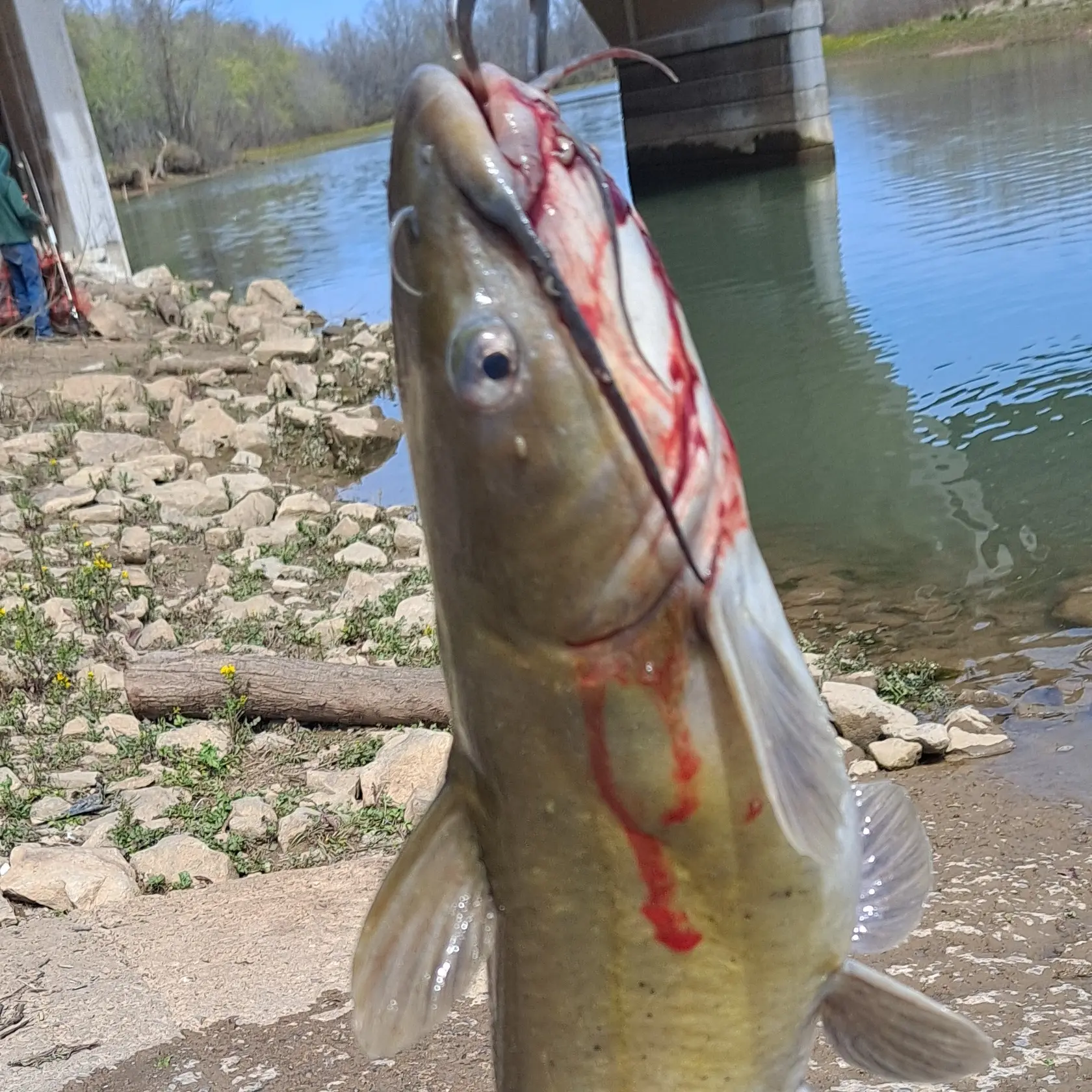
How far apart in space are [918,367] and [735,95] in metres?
18.8

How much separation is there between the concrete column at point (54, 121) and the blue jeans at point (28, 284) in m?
2.51

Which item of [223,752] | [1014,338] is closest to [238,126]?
[1014,338]

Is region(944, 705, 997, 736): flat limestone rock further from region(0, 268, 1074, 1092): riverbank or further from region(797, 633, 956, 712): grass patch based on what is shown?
region(797, 633, 956, 712): grass patch

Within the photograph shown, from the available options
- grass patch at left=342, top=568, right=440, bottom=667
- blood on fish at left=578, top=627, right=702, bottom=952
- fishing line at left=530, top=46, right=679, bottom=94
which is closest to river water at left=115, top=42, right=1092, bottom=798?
grass patch at left=342, top=568, right=440, bottom=667

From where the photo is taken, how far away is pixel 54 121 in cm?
1596

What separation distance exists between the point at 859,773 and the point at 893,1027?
347 centimetres

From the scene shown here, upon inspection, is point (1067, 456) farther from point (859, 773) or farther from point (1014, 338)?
point (859, 773)

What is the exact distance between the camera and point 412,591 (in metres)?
7.01

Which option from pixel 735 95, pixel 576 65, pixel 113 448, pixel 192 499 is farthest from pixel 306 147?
pixel 576 65

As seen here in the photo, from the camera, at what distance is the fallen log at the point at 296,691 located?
5.51m

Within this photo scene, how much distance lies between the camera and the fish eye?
1.58 m

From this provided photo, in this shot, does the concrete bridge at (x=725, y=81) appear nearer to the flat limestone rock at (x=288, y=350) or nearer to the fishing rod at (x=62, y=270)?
the flat limestone rock at (x=288, y=350)

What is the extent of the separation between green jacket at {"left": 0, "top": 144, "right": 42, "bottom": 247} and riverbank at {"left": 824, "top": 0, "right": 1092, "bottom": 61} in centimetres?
3414

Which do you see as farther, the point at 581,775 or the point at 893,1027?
the point at 893,1027
